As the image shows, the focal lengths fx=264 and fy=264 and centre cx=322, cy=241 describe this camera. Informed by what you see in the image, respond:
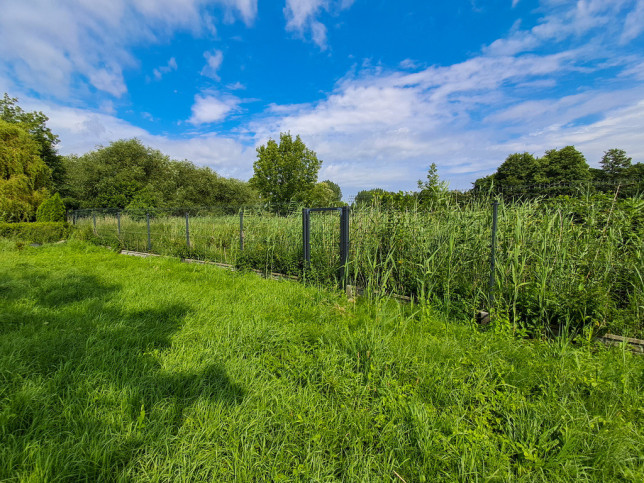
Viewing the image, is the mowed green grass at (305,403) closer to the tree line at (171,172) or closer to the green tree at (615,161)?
the tree line at (171,172)

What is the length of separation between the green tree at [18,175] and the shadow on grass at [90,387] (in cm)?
1652

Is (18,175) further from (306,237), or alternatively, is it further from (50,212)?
(306,237)

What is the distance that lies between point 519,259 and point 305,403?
336 cm

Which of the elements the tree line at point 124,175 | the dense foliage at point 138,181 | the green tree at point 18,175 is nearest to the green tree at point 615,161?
the tree line at point 124,175

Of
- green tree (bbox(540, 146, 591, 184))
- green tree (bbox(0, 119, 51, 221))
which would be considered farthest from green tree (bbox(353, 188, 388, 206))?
green tree (bbox(540, 146, 591, 184))

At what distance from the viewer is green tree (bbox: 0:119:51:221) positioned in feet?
45.5

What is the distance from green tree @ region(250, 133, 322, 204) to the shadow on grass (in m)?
22.2

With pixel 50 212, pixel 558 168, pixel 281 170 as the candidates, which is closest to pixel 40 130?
A: pixel 50 212

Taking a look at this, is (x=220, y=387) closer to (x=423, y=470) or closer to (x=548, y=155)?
(x=423, y=470)

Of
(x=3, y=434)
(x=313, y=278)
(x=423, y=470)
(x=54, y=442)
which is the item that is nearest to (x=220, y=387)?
(x=54, y=442)

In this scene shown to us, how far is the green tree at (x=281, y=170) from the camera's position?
82.3 ft

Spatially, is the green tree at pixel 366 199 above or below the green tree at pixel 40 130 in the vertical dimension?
below

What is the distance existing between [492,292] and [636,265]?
1.39m

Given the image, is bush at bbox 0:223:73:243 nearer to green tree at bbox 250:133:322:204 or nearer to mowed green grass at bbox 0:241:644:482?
mowed green grass at bbox 0:241:644:482
